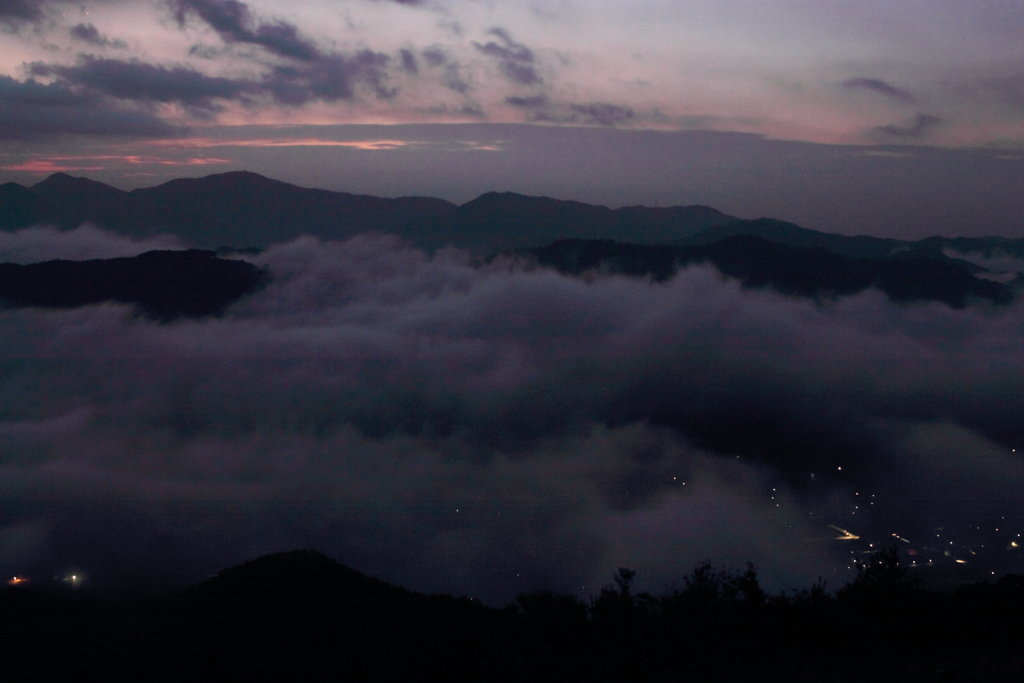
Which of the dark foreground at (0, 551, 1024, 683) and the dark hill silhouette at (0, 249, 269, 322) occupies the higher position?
the dark foreground at (0, 551, 1024, 683)

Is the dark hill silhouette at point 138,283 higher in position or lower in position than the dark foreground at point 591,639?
lower

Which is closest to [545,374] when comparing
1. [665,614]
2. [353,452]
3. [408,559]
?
[353,452]

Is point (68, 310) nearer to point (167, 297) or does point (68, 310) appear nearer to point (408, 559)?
point (167, 297)

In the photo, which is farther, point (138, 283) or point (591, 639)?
point (138, 283)

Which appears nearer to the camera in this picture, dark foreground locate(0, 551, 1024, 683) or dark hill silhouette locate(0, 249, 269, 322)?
dark foreground locate(0, 551, 1024, 683)

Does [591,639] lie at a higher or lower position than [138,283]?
higher
